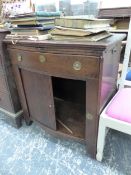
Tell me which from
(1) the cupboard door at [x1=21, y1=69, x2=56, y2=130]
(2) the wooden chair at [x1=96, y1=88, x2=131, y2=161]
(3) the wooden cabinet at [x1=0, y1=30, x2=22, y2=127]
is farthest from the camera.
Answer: (3) the wooden cabinet at [x1=0, y1=30, x2=22, y2=127]

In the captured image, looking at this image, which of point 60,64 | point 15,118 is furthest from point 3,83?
point 60,64

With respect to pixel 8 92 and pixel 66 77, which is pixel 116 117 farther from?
pixel 8 92

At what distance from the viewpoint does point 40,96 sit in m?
1.06

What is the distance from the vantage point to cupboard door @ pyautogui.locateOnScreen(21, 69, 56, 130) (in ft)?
3.23

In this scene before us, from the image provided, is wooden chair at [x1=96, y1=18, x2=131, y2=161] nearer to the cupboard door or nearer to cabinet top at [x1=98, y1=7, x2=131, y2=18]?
the cupboard door

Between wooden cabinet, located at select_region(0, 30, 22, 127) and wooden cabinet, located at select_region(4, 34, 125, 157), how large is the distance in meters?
→ 0.06

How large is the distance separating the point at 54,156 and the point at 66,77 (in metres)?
0.60

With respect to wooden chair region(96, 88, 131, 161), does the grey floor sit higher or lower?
lower

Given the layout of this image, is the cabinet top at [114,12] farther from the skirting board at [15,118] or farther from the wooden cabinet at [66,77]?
the skirting board at [15,118]

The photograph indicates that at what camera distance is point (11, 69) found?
3.76 feet

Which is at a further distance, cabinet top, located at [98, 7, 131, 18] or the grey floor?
cabinet top, located at [98, 7, 131, 18]

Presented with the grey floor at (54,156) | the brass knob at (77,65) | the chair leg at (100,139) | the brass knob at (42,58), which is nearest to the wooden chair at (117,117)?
the chair leg at (100,139)

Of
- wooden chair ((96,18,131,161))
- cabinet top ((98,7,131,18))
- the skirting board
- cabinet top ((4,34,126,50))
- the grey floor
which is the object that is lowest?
the grey floor

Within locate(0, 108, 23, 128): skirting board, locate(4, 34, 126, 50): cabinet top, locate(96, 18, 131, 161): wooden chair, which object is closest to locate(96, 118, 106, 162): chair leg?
locate(96, 18, 131, 161): wooden chair
